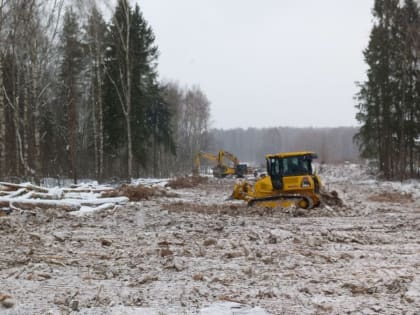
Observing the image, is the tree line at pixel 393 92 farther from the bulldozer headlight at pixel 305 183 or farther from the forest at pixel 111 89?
the bulldozer headlight at pixel 305 183

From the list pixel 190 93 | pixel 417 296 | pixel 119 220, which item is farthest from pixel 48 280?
pixel 190 93

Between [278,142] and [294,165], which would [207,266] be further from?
[278,142]

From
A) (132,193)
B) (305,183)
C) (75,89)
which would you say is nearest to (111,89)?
(75,89)

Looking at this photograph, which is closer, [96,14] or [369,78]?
[96,14]

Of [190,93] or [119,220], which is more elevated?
[190,93]

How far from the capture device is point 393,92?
31234 millimetres

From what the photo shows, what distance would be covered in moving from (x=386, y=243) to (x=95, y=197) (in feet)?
33.4

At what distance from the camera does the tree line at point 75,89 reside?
70.6ft

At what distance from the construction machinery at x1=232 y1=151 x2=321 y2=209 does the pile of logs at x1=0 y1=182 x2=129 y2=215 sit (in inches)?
197

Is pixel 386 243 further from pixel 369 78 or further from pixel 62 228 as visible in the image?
pixel 369 78

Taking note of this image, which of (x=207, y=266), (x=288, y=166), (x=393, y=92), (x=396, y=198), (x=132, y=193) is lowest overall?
(x=396, y=198)

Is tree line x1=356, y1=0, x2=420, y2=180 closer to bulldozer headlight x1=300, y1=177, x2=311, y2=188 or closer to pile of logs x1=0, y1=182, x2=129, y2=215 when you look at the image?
bulldozer headlight x1=300, y1=177, x2=311, y2=188

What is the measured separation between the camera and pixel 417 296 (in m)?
4.95

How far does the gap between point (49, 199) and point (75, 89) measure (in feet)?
73.3
